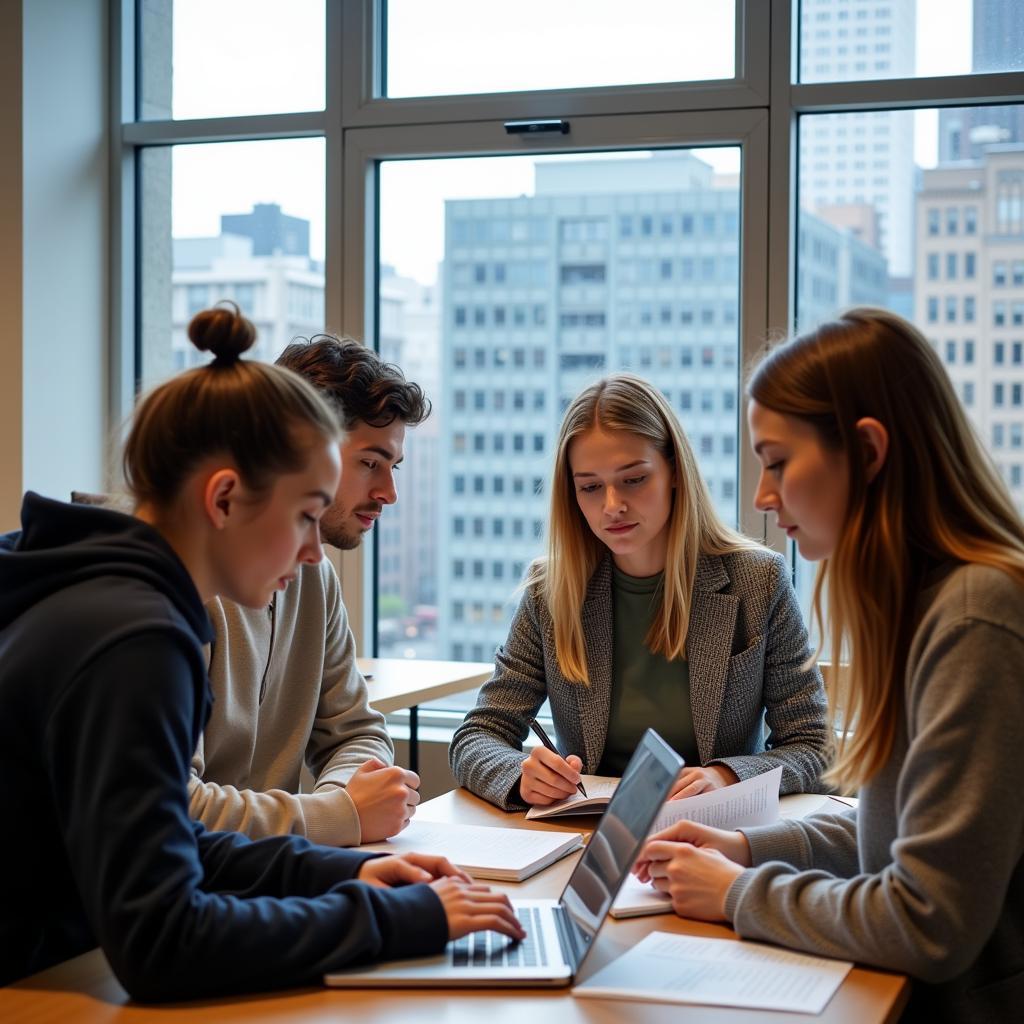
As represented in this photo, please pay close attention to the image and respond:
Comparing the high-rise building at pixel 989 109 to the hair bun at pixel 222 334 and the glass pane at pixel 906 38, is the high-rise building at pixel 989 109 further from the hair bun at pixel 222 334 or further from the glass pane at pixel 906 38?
the hair bun at pixel 222 334

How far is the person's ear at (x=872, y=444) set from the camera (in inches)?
52.4

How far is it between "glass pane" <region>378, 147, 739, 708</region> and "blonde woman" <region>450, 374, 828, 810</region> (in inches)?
42.7

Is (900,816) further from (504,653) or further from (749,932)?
(504,653)

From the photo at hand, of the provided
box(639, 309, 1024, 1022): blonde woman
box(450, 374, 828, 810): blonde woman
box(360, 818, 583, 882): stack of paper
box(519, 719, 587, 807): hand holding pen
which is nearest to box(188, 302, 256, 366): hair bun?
box(639, 309, 1024, 1022): blonde woman

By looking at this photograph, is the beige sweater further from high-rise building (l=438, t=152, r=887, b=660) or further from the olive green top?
high-rise building (l=438, t=152, r=887, b=660)

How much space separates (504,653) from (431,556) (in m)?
1.35

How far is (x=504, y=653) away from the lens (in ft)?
7.54

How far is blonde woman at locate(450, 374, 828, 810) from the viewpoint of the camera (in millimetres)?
2162

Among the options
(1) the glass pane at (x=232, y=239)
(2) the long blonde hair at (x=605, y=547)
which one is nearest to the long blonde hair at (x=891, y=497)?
(2) the long blonde hair at (x=605, y=547)

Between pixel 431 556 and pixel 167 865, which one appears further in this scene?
pixel 431 556

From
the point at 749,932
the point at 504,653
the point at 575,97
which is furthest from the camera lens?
the point at 575,97

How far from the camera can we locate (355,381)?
212 cm

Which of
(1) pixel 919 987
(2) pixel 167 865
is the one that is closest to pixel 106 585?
(2) pixel 167 865

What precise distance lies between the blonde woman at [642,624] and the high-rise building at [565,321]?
42.3 inches
